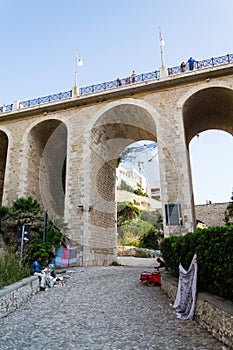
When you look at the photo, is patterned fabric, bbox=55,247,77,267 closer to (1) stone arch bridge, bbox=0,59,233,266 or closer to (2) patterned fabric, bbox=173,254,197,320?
(1) stone arch bridge, bbox=0,59,233,266

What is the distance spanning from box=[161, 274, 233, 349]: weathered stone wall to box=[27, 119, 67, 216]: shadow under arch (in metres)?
11.4

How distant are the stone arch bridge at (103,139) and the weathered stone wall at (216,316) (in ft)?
21.7

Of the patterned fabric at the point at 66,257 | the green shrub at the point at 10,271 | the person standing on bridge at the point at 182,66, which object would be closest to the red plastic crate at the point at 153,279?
the green shrub at the point at 10,271

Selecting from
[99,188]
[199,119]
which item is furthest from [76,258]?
[199,119]

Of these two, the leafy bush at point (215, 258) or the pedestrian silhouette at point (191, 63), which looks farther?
the pedestrian silhouette at point (191, 63)

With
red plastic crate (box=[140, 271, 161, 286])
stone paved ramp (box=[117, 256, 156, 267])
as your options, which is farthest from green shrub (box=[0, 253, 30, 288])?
stone paved ramp (box=[117, 256, 156, 267])

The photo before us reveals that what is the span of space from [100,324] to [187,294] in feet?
4.66

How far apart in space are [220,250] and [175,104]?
32.3 feet

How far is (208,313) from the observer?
312cm

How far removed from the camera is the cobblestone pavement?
2861 millimetres

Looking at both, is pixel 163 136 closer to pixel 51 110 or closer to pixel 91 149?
pixel 91 149

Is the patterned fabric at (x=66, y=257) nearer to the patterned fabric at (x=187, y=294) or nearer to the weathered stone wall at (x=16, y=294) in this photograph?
the weathered stone wall at (x=16, y=294)

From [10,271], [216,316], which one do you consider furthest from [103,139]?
[216,316]

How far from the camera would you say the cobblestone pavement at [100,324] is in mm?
2861
